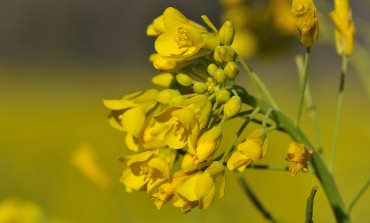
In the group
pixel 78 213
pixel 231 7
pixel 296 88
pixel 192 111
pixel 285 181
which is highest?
pixel 192 111

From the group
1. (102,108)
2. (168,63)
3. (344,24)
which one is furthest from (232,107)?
(102,108)

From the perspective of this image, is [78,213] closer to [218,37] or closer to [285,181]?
[285,181]

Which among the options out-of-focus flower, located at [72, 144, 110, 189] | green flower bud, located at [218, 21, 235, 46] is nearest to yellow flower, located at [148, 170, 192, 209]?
green flower bud, located at [218, 21, 235, 46]

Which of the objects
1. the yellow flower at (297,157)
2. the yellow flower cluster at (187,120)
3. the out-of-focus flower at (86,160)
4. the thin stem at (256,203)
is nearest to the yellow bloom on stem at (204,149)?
the yellow flower cluster at (187,120)

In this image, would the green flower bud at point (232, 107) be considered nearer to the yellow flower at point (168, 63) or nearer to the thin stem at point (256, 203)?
the yellow flower at point (168, 63)

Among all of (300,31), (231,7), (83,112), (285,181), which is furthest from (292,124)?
(83,112)

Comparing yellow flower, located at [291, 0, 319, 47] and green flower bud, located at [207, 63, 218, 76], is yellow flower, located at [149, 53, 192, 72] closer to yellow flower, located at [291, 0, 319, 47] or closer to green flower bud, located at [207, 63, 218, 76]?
green flower bud, located at [207, 63, 218, 76]
